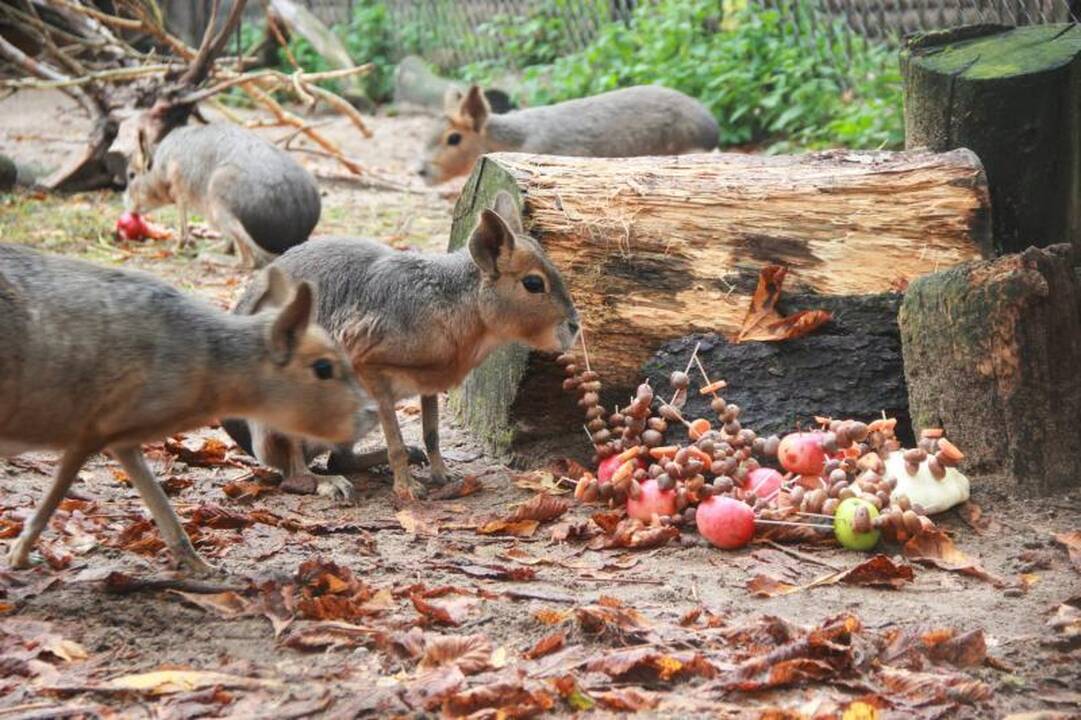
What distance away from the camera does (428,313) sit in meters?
4.98

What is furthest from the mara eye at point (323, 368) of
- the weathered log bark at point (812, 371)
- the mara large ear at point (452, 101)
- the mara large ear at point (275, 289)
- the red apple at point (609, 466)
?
the mara large ear at point (452, 101)

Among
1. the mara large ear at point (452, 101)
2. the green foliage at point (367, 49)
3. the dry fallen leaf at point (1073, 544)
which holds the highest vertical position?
the green foliage at point (367, 49)

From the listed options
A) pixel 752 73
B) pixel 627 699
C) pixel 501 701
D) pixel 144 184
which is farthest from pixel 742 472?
pixel 752 73

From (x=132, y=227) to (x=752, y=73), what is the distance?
5.52 meters

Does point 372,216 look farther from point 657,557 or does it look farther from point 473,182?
point 657,557

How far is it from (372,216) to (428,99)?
5.55 m

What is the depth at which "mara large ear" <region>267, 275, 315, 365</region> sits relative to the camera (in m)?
3.87

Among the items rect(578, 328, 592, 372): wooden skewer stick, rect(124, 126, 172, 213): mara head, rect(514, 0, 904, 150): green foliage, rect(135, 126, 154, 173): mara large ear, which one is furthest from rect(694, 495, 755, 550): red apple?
rect(135, 126, 154, 173): mara large ear

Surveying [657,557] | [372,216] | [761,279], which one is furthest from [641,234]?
[372,216]

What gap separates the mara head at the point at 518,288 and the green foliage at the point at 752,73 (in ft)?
17.7

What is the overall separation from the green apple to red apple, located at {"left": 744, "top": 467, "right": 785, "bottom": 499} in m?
0.29

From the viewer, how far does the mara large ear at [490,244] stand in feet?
15.7

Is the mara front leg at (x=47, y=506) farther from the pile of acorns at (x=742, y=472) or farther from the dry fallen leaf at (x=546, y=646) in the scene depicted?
the pile of acorns at (x=742, y=472)

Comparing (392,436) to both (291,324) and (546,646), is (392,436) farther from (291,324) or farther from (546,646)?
(546,646)
